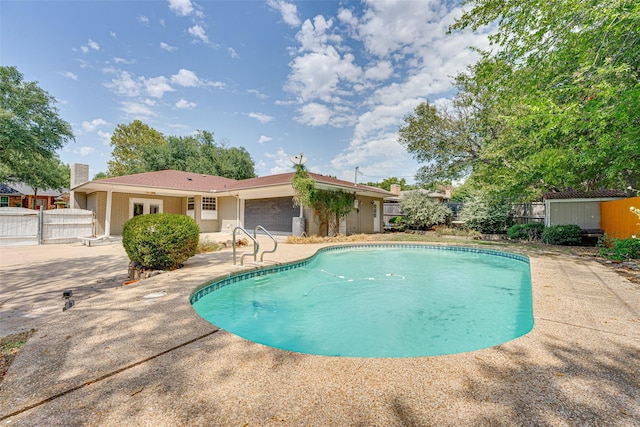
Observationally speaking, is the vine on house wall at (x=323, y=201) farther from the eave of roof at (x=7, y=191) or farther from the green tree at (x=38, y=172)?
the eave of roof at (x=7, y=191)

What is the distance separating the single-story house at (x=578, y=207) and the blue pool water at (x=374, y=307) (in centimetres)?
610

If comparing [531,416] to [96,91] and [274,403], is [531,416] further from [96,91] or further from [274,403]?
[96,91]

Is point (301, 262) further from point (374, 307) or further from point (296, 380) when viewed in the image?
point (296, 380)

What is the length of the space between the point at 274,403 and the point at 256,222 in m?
14.8

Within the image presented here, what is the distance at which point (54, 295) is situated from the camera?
460 centimetres

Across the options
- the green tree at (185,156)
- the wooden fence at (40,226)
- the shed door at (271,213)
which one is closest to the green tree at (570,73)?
the shed door at (271,213)

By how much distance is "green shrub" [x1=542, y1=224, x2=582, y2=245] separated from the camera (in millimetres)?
11000

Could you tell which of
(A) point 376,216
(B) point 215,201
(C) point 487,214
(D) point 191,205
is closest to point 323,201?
(A) point 376,216

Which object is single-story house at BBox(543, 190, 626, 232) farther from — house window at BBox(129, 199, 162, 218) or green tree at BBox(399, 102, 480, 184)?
house window at BBox(129, 199, 162, 218)

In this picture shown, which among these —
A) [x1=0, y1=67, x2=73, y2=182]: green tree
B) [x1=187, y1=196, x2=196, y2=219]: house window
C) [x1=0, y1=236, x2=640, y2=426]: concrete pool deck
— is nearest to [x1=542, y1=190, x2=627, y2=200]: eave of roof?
[x1=0, y1=236, x2=640, y2=426]: concrete pool deck

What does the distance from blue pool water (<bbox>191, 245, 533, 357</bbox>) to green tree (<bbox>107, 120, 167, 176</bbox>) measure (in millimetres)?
31774

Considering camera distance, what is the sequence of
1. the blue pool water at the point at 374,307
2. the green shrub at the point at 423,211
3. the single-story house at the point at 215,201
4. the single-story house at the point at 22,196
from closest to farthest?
the blue pool water at the point at 374,307 < the single-story house at the point at 215,201 < the green shrub at the point at 423,211 < the single-story house at the point at 22,196

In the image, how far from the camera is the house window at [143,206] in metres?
15.6

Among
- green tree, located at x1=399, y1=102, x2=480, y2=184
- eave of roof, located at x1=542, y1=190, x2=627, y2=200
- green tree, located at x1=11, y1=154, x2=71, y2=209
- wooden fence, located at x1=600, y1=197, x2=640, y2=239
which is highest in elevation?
green tree, located at x1=399, y1=102, x2=480, y2=184
